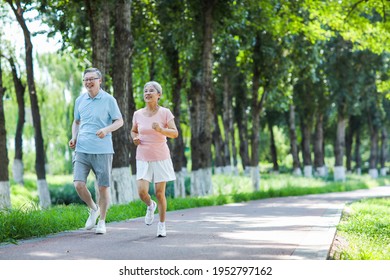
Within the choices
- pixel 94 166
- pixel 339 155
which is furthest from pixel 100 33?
pixel 339 155

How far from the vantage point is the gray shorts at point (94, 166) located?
417 inches

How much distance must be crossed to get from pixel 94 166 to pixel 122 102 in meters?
8.29

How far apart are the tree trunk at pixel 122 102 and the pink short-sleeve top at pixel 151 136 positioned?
313 inches

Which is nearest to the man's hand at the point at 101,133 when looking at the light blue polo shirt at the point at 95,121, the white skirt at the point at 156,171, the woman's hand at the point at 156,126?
the light blue polo shirt at the point at 95,121

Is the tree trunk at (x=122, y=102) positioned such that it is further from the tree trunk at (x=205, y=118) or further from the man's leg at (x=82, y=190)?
the man's leg at (x=82, y=190)

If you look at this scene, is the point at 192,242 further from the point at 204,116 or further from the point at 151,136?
the point at 204,116

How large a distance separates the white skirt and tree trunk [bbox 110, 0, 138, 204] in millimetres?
7898

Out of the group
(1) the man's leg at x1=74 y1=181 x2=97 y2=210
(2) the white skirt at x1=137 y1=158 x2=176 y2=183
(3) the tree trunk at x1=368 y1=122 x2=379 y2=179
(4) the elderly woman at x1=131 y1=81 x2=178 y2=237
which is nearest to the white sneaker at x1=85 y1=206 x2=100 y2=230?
(1) the man's leg at x1=74 y1=181 x2=97 y2=210

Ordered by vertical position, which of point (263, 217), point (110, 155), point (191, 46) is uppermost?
point (191, 46)

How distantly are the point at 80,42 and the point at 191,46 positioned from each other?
3970 mm

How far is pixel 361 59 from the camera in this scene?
1642 inches

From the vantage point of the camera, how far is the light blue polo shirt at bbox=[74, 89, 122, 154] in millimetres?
10523
